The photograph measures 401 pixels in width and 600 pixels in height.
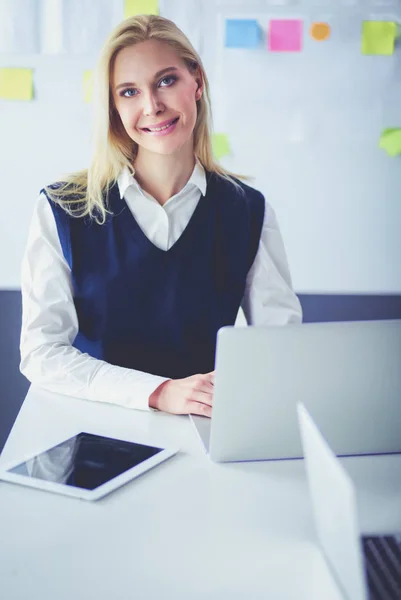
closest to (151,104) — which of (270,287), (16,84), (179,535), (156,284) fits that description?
(156,284)

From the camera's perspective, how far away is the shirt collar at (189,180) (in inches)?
65.6

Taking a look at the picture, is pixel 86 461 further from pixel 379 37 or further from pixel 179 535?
pixel 379 37

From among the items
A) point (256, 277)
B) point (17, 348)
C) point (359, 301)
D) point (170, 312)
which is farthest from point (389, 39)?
point (17, 348)

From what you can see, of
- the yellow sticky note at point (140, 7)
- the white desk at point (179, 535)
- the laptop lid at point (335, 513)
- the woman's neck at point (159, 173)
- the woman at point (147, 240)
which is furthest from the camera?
the yellow sticky note at point (140, 7)

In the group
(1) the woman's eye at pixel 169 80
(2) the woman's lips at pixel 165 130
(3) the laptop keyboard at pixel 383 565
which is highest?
(1) the woman's eye at pixel 169 80

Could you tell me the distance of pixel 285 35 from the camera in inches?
92.4

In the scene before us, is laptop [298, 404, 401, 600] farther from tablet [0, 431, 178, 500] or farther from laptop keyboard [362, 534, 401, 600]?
tablet [0, 431, 178, 500]

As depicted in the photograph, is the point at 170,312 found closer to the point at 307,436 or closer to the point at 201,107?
the point at 201,107

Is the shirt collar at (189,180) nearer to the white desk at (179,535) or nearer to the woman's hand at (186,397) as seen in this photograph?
the woman's hand at (186,397)

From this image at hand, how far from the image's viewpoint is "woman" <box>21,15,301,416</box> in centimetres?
160

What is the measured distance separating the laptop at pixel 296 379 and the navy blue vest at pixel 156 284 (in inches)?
26.6

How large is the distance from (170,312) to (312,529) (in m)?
0.88

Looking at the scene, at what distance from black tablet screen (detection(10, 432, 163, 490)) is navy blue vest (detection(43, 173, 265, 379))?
0.57m

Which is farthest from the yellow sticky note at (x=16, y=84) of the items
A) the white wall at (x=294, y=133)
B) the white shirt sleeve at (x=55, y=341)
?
the white shirt sleeve at (x=55, y=341)
